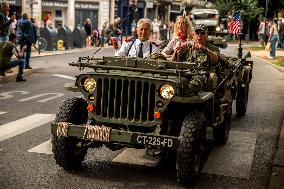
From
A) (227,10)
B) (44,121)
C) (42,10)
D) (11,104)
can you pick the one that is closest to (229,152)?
(44,121)

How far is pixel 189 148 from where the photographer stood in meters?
5.91

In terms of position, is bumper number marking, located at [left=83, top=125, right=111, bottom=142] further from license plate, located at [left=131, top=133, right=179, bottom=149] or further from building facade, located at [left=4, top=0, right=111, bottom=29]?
building facade, located at [left=4, top=0, right=111, bottom=29]

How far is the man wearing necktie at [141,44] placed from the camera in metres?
7.60

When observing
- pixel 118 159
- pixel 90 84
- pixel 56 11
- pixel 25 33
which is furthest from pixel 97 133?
pixel 56 11

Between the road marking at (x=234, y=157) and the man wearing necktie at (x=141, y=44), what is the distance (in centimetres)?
166

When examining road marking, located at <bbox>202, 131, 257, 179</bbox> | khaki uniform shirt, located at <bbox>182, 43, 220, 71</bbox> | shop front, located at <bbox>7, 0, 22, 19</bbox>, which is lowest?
road marking, located at <bbox>202, 131, 257, 179</bbox>

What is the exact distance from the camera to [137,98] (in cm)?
618

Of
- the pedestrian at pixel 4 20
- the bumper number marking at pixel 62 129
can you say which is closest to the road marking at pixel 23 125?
the bumper number marking at pixel 62 129

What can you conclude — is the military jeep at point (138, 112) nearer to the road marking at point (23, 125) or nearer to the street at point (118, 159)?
the street at point (118, 159)

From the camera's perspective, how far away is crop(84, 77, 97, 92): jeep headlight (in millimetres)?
6371

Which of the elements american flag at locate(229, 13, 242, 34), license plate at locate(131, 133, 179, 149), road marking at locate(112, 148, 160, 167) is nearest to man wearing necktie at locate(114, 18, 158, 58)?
road marking at locate(112, 148, 160, 167)

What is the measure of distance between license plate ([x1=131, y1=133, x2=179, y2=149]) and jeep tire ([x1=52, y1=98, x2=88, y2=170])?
91 centimetres

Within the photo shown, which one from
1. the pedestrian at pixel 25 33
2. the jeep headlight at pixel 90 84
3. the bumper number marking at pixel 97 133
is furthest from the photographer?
the pedestrian at pixel 25 33

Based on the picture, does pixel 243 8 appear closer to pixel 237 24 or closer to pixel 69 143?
pixel 237 24
